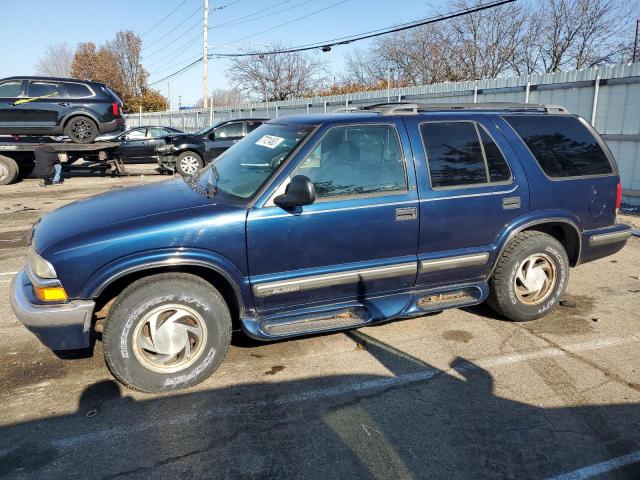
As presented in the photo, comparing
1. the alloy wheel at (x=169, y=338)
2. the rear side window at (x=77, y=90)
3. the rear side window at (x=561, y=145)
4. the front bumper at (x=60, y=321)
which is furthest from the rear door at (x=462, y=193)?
the rear side window at (x=77, y=90)

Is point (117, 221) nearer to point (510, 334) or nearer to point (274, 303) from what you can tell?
point (274, 303)

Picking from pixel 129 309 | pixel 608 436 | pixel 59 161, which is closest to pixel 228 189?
pixel 129 309

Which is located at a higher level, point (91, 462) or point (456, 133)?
point (456, 133)

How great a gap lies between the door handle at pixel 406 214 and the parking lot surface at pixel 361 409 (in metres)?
1.07

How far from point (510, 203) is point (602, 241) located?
3.95ft

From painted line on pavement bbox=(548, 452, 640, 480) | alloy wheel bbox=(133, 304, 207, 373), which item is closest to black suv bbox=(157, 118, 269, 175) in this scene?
alloy wheel bbox=(133, 304, 207, 373)

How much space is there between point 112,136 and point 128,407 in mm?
13944

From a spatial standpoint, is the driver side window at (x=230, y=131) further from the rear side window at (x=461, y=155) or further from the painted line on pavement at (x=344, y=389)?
the painted line on pavement at (x=344, y=389)

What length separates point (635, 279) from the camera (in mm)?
5715

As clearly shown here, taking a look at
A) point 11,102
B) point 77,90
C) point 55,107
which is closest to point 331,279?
point 77,90

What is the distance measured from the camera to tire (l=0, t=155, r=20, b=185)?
1367 centimetres

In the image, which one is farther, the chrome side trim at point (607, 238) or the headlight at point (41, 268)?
the chrome side trim at point (607, 238)

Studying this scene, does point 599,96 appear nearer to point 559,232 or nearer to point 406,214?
point 559,232

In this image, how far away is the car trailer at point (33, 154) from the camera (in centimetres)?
1341
